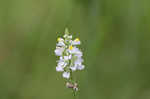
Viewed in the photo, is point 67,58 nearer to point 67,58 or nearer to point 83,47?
point 67,58

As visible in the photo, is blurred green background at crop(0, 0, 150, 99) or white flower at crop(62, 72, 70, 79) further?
blurred green background at crop(0, 0, 150, 99)

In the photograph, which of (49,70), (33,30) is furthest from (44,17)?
(49,70)

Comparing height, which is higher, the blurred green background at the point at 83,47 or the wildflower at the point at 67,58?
the blurred green background at the point at 83,47

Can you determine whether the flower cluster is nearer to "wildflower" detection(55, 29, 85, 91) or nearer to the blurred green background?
"wildflower" detection(55, 29, 85, 91)

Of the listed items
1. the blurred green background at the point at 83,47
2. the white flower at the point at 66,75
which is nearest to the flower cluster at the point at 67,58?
the white flower at the point at 66,75

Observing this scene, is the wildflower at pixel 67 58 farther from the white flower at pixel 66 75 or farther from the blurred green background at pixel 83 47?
the blurred green background at pixel 83 47

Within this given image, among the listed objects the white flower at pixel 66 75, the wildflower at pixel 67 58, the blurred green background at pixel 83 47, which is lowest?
the white flower at pixel 66 75

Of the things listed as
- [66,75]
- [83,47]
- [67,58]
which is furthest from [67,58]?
[83,47]

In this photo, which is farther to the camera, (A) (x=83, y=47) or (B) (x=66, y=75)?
(A) (x=83, y=47)

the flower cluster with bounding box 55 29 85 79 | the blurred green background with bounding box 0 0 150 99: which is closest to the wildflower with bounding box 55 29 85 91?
the flower cluster with bounding box 55 29 85 79
